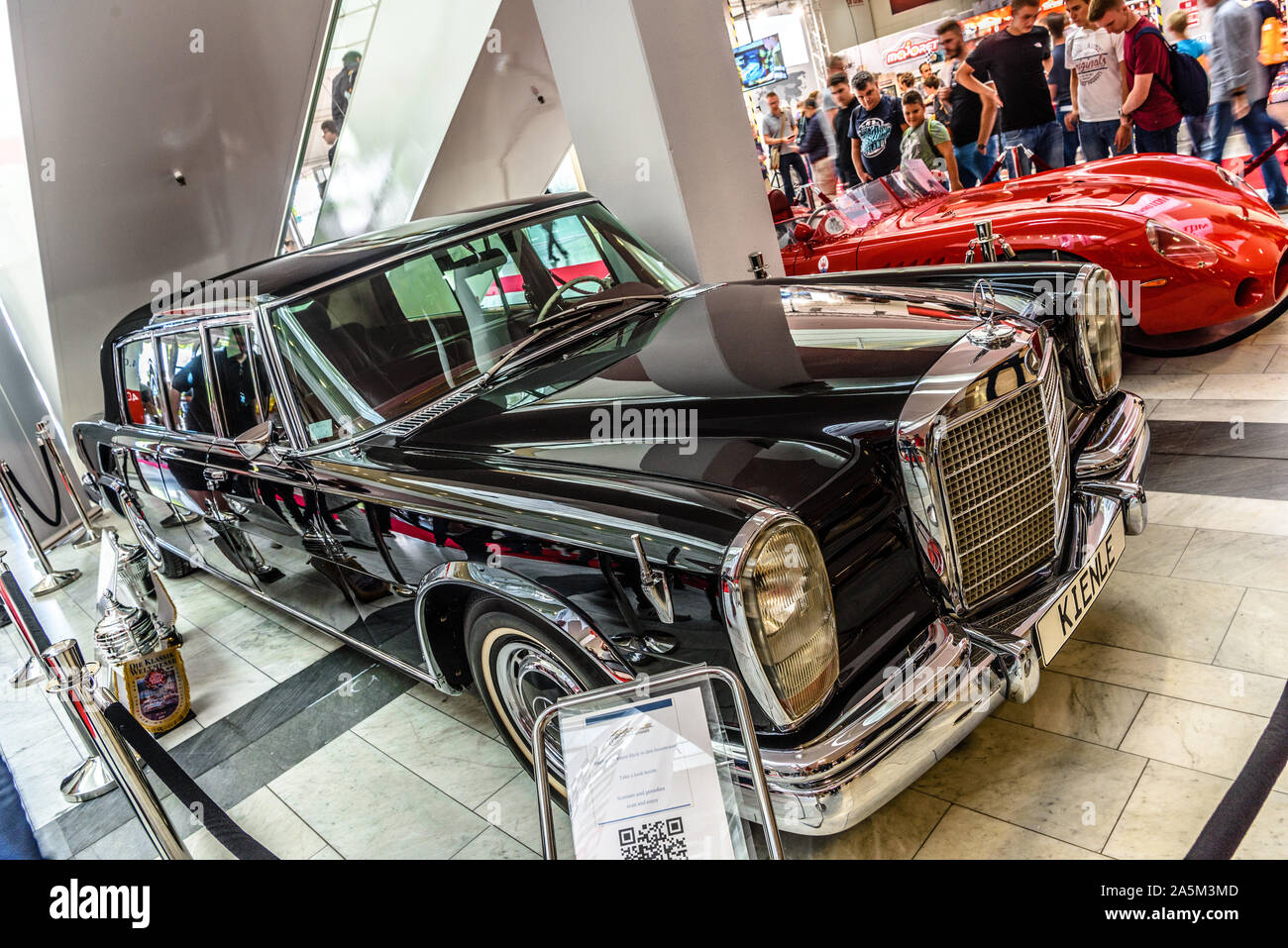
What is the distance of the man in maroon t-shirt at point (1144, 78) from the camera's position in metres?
5.94

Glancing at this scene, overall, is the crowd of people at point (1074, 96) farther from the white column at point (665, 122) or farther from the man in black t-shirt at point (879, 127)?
the white column at point (665, 122)

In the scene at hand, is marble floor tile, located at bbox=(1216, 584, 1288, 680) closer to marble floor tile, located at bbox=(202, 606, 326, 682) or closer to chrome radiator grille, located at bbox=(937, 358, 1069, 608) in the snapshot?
chrome radiator grille, located at bbox=(937, 358, 1069, 608)

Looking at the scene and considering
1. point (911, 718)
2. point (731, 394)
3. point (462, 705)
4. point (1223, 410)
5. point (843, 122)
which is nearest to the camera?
point (911, 718)

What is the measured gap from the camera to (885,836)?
218cm

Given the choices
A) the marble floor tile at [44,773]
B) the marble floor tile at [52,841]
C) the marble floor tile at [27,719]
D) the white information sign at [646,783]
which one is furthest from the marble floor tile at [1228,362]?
the marble floor tile at [27,719]

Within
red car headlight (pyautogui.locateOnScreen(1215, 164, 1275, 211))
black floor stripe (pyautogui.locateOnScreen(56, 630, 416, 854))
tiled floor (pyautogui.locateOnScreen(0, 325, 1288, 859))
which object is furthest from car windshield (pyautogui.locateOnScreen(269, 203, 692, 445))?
red car headlight (pyautogui.locateOnScreen(1215, 164, 1275, 211))

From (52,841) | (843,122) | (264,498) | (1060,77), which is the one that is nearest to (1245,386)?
(1060,77)

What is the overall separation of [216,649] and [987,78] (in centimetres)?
618

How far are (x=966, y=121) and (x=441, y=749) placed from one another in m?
5.98

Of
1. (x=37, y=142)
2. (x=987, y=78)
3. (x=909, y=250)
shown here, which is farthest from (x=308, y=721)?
(x=987, y=78)

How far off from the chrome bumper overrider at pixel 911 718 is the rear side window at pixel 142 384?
3.04 metres

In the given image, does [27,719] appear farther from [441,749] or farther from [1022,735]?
[1022,735]

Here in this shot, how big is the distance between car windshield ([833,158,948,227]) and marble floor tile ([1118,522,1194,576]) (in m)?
2.75
